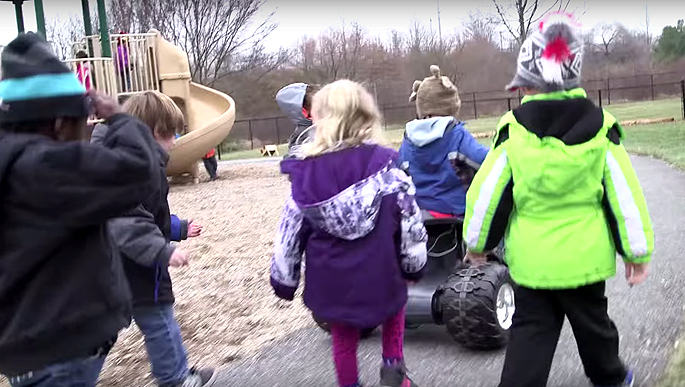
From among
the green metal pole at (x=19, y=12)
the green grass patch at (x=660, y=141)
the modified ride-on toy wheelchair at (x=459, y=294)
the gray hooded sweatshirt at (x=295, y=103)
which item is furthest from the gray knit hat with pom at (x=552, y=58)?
the green metal pole at (x=19, y=12)

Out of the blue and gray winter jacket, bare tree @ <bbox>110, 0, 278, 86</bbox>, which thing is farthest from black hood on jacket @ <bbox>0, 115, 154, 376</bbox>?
bare tree @ <bbox>110, 0, 278, 86</bbox>

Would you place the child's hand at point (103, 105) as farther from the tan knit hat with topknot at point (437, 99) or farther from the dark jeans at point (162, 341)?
the tan knit hat with topknot at point (437, 99)

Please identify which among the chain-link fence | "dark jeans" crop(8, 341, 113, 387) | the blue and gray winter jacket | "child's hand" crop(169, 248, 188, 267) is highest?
the blue and gray winter jacket

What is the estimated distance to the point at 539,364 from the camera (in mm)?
3301

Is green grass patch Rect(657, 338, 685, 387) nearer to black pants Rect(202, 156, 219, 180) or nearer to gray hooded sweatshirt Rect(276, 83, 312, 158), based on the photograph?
gray hooded sweatshirt Rect(276, 83, 312, 158)

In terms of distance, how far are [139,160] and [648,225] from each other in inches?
80.4

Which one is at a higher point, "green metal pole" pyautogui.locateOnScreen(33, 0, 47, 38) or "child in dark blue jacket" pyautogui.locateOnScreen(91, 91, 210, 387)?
"green metal pole" pyautogui.locateOnScreen(33, 0, 47, 38)

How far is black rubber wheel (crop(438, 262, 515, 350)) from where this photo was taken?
415cm

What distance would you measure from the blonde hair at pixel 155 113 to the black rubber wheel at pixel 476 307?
1690mm

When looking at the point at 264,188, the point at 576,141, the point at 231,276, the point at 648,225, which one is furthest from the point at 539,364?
the point at 264,188

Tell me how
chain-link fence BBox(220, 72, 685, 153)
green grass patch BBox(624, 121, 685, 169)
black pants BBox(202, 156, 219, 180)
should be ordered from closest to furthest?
green grass patch BBox(624, 121, 685, 169), black pants BBox(202, 156, 219, 180), chain-link fence BBox(220, 72, 685, 153)

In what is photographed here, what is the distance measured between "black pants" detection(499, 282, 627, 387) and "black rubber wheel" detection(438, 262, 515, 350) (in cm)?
73

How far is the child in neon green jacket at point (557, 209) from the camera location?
3223 millimetres

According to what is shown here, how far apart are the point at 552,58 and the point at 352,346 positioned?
1.57 meters
